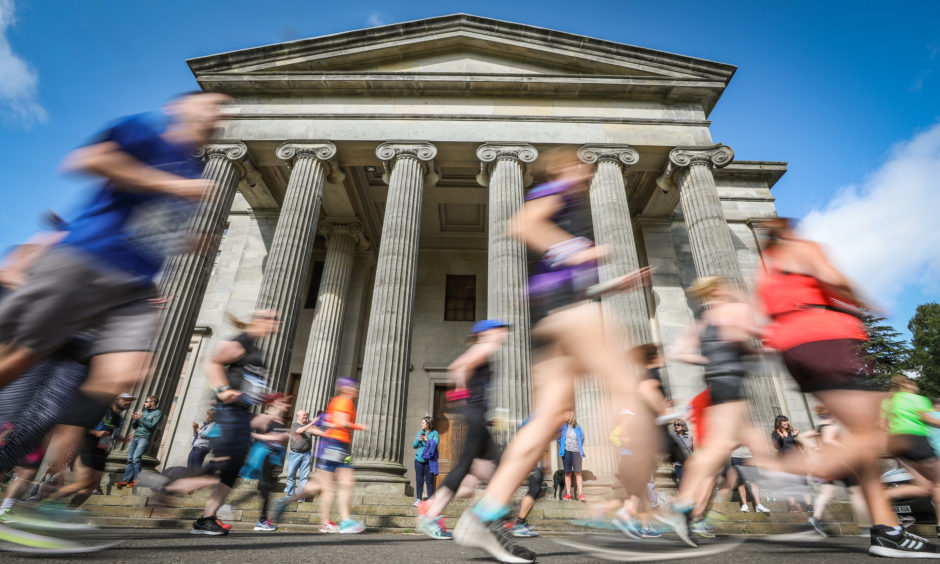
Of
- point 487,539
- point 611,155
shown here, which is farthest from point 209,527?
point 611,155

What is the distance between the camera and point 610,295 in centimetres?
1143

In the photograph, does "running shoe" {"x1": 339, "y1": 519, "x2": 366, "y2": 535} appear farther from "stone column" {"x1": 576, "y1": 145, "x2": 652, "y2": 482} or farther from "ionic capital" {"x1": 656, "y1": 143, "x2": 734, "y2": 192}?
"ionic capital" {"x1": 656, "y1": 143, "x2": 734, "y2": 192}

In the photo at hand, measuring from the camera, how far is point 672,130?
14.0 metres

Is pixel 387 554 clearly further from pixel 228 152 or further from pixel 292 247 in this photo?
pixel 228 152

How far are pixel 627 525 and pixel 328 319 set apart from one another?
13.8 m

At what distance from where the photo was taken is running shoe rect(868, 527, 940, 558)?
113 inches

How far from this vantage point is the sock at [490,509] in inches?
93.0

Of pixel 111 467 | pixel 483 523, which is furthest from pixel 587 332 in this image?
pixel 111 467

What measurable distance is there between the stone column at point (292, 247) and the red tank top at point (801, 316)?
10177 millimetres

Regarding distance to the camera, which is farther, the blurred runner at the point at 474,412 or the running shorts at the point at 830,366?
the blurred runner at the point at 474,412

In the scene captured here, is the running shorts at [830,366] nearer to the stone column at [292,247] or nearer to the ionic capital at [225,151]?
the stone column at [292,247]

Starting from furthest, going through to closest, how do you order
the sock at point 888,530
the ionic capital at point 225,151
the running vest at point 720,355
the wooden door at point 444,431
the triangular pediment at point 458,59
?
the wooden door at point 444,431
the triangular pediment at point 458,59
the ionic capital at point 225,151
the running vest at point 720,355
the sock at point 888,530

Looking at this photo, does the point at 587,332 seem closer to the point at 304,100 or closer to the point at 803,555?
the point at 803,555

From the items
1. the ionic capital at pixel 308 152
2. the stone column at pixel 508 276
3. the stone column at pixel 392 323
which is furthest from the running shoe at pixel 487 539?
the ionic capital at pixel 308 152
